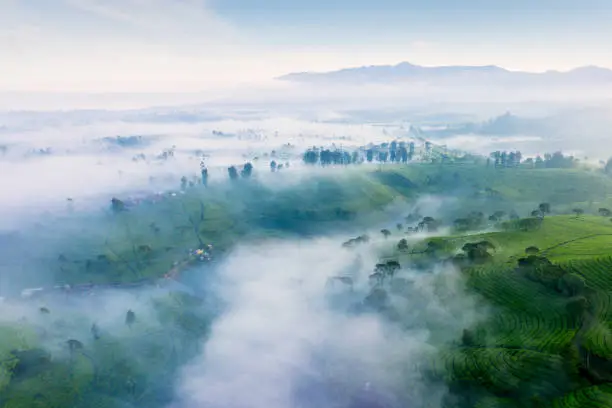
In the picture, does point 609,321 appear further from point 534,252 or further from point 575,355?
point 534,252

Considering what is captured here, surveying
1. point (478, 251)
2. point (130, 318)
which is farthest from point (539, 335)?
point (130, 318)

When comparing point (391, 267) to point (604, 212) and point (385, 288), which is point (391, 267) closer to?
point (385, 288)

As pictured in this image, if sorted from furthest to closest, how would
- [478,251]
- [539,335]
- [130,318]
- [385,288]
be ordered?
[385,288] < [130,318] < [478,251] < [539,335]

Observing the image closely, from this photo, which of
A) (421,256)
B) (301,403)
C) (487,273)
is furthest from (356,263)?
(301,403)

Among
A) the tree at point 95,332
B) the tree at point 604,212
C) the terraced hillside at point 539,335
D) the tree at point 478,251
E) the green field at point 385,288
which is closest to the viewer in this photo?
the terraced hillside at point 539,335

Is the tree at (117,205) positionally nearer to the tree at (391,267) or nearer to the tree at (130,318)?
the tree at (130,318)

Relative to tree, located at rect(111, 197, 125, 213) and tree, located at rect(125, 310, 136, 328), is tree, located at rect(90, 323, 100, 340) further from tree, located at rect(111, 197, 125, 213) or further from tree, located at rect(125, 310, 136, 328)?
tree, located at rect(111, 197, 125, 213)

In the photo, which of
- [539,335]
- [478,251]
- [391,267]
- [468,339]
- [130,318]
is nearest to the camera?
[539,335]

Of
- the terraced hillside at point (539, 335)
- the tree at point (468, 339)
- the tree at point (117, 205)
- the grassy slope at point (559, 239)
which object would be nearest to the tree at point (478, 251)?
the terraced hillside at point (539, 335)
